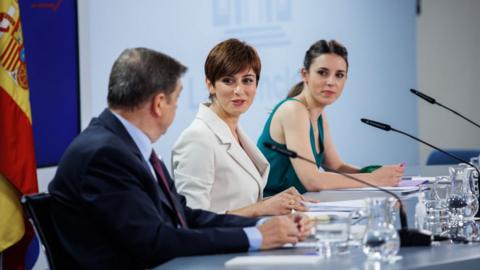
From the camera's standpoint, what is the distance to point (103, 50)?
16.9 feet

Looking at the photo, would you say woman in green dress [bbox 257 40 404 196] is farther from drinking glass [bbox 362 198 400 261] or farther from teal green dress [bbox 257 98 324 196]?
drinking glass [bbox 362 198 400 261]

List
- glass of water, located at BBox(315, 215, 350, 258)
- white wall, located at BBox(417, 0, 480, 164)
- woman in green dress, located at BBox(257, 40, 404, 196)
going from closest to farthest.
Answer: glass of water, located at BBox(315, 215, 350, 258) < woman in green dress, located at BBox(257, 40, 404, 196) < white wall, located at BBox(417, 0, 480, 164)

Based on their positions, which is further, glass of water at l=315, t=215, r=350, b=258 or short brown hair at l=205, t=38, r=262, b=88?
short brown hair at l=205, t=38, r=262, b=88

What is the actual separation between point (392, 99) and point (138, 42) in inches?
118

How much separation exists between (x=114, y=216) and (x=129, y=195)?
7 cm

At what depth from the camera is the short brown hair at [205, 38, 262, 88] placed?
3.59 meters

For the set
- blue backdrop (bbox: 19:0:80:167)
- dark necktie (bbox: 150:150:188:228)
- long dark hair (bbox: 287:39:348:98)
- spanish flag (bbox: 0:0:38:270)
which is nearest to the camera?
dark necktie (bbox: 150:150:188:228)

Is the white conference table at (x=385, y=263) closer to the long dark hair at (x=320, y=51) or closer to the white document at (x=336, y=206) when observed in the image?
the white document at (x=336, y=206)

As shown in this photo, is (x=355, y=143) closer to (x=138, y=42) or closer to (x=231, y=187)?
(x=138, y=42)

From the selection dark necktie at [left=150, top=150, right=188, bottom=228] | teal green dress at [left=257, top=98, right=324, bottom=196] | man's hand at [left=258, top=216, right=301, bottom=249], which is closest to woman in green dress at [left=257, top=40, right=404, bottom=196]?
teal green dress at [left=257, top=98, right=324, bottom=196]

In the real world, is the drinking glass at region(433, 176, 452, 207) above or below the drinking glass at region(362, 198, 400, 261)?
below

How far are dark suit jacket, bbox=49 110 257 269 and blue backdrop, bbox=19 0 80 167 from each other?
2.42 m

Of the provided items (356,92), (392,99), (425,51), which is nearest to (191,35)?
(356,92)

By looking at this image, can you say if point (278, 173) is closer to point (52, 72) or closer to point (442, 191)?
point (442, 191)
